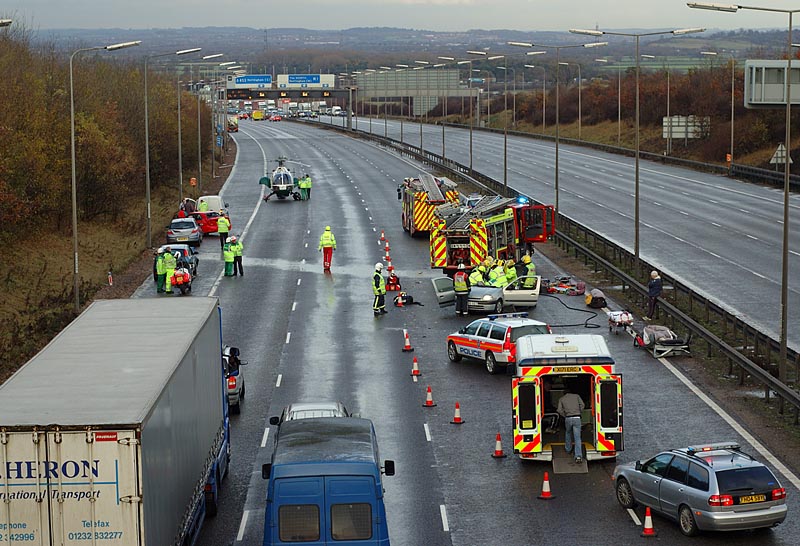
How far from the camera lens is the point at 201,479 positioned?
19875mm

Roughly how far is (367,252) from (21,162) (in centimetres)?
1514

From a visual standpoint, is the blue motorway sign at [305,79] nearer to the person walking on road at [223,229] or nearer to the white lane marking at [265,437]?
the person walking on road at [223,229]

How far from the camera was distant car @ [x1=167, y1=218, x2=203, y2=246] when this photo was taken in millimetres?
60062

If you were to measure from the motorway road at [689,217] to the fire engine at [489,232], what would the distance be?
492cm

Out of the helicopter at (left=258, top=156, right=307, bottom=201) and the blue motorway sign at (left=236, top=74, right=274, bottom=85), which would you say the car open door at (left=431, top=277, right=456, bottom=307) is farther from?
the blue motorway sign at (left=236, top=74, right=274, bottom=85)

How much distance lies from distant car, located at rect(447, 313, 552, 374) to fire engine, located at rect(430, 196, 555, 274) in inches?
559

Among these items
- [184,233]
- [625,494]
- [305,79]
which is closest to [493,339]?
[625,494]

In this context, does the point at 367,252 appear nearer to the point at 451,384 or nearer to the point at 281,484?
the point at 451,384

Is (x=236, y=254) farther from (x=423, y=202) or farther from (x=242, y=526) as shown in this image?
(x=242, y=526)

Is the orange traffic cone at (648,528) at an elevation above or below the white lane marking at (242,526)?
above

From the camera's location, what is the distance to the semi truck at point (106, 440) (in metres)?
14.2

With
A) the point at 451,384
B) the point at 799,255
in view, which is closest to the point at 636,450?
the point at 451,384

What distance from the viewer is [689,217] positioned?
219 ft

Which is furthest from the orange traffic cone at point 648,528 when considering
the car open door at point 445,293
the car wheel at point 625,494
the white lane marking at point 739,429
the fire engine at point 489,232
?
the fire engine at point 489,232
